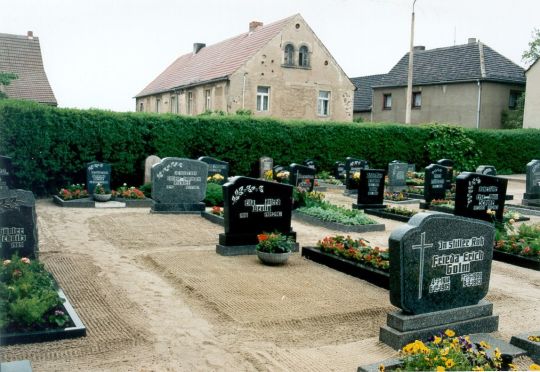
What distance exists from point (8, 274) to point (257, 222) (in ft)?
16.5

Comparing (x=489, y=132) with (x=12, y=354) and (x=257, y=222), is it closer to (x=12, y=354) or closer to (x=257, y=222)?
(x=257, y=222)

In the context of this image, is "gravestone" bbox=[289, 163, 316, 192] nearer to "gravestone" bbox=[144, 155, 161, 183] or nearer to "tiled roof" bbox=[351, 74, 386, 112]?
"gravestone" bbox=[144, 155, 161, 183]

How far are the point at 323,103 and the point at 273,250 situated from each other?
25.6 m

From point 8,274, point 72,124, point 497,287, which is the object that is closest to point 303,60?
point 72,124

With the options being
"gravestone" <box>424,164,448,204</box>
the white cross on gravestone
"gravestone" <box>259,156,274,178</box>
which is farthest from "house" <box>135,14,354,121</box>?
the white cross on gravestone

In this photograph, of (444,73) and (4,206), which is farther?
(444,73)

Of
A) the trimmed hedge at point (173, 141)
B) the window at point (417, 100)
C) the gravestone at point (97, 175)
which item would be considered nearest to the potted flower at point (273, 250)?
the gravestone at point (97, 175)

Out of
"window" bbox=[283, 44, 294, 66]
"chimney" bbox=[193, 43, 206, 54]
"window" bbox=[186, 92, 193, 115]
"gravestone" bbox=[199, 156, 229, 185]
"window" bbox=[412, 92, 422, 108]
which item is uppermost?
"chimney" bbox=[193, 43, 206, 54]

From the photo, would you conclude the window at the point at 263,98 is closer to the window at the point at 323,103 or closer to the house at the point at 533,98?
the window at the point at 323,103


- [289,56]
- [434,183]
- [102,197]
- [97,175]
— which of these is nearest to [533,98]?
[289,56]

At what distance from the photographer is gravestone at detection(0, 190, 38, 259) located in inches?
293

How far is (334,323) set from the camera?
22.0 ft

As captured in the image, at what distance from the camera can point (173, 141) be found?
21.0 metres

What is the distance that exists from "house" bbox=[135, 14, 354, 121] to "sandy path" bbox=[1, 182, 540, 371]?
21.4m
